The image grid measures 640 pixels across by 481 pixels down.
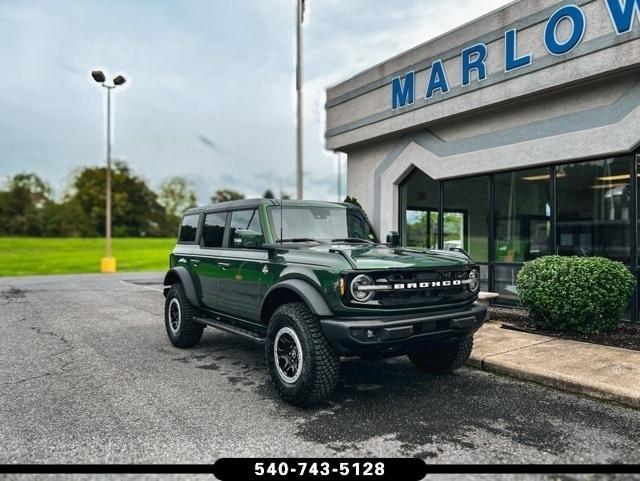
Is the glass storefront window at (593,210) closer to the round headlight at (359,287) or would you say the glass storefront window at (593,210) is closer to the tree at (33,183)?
the round headlight at (359,287)

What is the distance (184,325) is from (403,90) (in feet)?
24.9

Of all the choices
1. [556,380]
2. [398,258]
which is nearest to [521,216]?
[556,380]

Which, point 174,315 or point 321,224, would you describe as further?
point 174,315

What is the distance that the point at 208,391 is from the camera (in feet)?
16.4

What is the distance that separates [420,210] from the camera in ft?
39.7

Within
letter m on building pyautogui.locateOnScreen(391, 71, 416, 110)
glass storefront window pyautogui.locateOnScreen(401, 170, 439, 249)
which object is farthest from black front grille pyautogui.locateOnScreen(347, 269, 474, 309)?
letter m on building pyautogui.locateOnScreen(391, 71, 416, 110)

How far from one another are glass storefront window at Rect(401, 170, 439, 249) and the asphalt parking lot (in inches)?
241

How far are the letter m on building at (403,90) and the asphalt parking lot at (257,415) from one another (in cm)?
700

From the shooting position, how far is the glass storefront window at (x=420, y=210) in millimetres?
11820

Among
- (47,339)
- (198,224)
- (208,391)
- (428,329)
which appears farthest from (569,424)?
(47,339)

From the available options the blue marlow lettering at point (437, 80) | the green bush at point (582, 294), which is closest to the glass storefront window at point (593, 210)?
the green bush at point (582, 294)

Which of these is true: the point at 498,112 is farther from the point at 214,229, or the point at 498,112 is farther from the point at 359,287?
the point at 359,287

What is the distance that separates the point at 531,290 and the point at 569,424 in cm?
367

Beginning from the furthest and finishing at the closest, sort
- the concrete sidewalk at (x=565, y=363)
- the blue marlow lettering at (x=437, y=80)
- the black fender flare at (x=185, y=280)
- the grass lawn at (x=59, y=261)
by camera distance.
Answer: the grass lawn at (x=59, y=261) → the blue marlow lettering at (x=437, y=80) → the black fender flare at (x=185, y=280) → the concrete sidewalk at (x=565, y=363)
